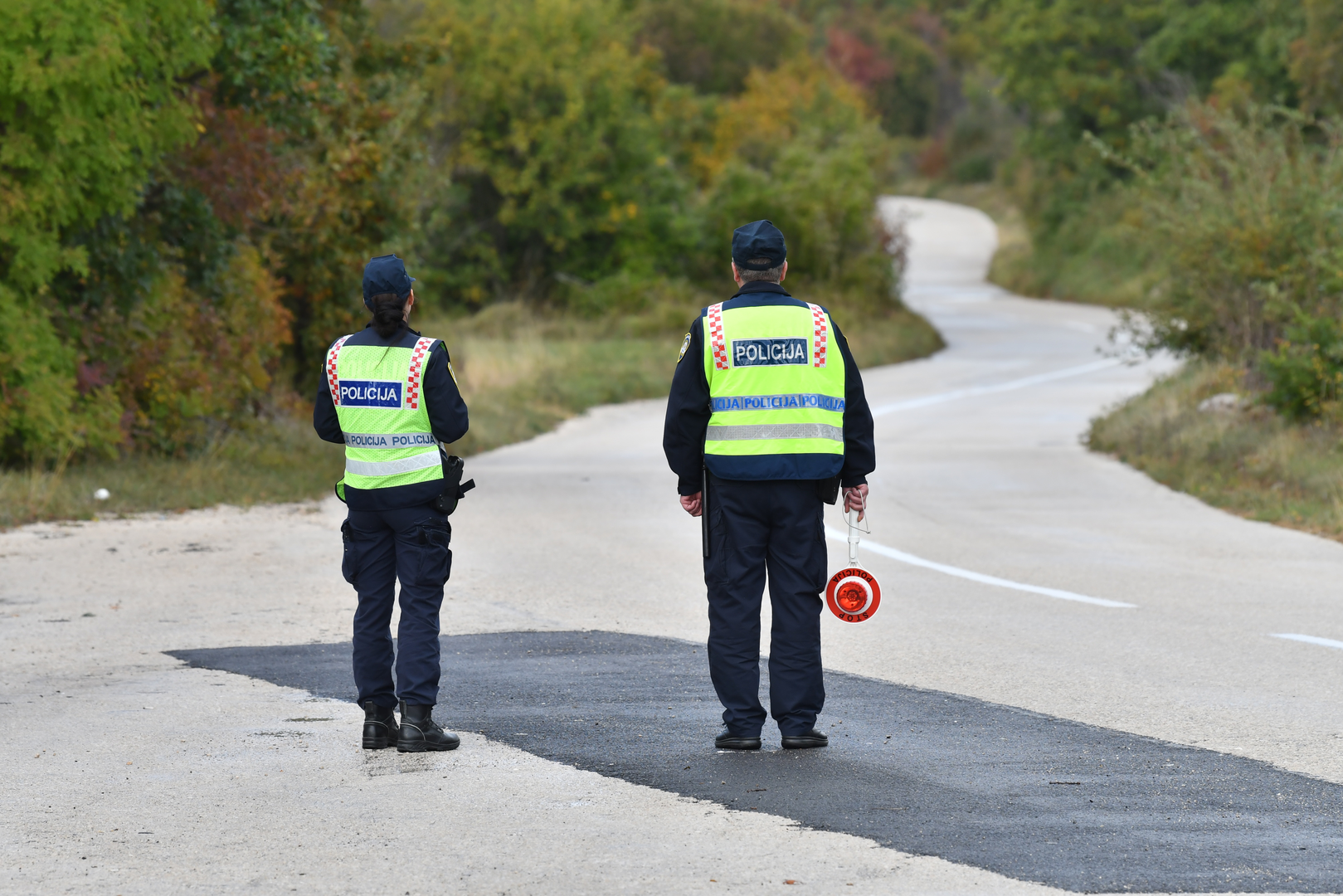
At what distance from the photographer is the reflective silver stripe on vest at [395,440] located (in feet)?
20.7

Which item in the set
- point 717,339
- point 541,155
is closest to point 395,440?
point 717,339

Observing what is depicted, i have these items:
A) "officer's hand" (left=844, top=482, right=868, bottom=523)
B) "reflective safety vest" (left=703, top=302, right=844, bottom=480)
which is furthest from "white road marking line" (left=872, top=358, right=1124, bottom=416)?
"reflective safety vest" (left=703, top=302, right=844, bottom=480)

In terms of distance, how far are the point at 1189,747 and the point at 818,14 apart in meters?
87.2

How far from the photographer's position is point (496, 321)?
37.3 metres

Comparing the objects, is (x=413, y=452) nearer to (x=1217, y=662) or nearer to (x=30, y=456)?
(x=1217, y=662)

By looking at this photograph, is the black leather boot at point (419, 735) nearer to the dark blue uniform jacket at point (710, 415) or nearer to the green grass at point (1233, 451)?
the dark blue uniform jacket at point (710, 415)

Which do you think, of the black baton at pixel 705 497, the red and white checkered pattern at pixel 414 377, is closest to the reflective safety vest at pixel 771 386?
the black baton at pixel 705 497

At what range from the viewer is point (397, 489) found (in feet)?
20.6

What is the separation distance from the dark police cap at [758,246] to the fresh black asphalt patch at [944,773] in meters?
1.73

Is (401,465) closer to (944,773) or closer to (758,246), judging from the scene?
(758,246)

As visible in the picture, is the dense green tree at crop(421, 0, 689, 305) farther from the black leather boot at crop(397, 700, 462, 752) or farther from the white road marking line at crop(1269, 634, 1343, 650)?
the black leather boot at crop(397, 700, 462, 752)

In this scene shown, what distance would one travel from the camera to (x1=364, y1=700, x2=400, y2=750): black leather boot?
248 inches

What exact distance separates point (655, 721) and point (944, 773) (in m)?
1.26

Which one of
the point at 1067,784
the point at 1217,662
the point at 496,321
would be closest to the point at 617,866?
the point at 1067,784
